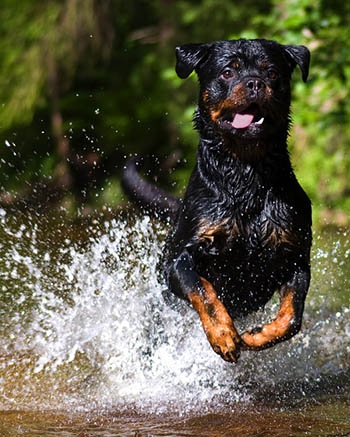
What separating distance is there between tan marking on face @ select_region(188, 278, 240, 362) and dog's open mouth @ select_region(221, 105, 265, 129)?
2.49 feet

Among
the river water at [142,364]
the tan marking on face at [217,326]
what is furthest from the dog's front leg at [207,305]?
the river water at [142,364]

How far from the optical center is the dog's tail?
496 centimetres

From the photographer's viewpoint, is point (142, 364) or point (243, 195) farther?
point (142, 364)

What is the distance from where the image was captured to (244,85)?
390cm

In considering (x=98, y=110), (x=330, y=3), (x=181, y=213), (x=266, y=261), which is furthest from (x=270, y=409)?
(x=98, y=110)

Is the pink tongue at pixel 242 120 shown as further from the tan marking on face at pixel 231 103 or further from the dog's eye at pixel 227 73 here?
the dog's eye at pixel 227 73

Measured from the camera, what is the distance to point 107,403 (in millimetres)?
3963

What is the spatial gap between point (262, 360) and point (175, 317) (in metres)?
0.51

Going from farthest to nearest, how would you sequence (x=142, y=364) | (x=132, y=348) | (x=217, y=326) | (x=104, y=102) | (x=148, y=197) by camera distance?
(x=104, y=102) < (x=148, y=197) < (x=132, y=348) < (x=142, y=364) < (x=217, y=326)

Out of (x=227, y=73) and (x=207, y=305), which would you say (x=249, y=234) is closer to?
(x=207, y=305)

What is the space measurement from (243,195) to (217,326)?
0.71 metres

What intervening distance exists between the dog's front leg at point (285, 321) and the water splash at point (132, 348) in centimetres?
34

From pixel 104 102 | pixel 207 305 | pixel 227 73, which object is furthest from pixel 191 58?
pixel 104 102

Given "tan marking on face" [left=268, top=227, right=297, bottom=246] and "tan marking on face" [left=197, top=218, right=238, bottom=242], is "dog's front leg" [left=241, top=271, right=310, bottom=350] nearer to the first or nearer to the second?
"tan marking on face" [left=268, top=227, right=297, bottom=246]
